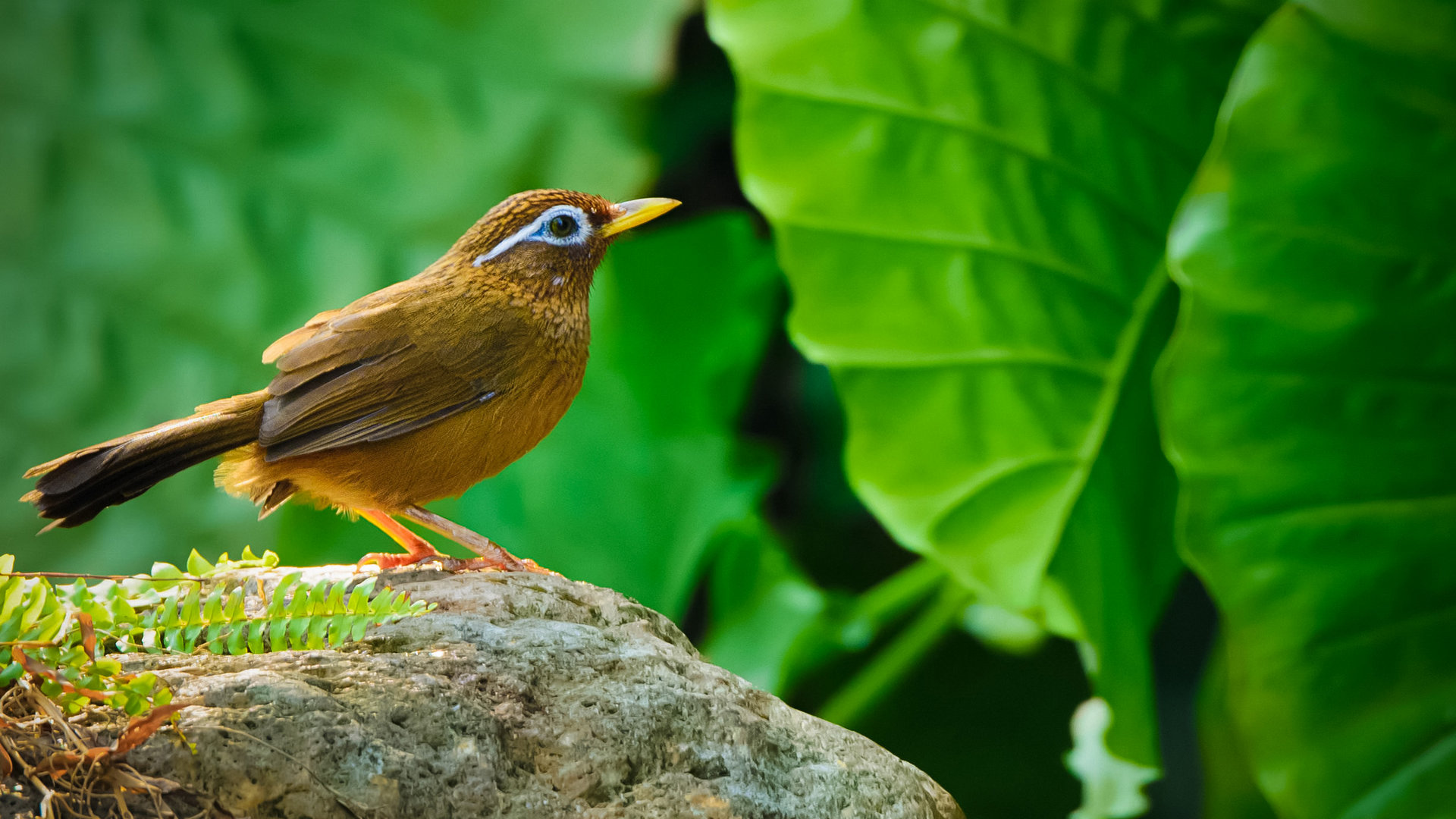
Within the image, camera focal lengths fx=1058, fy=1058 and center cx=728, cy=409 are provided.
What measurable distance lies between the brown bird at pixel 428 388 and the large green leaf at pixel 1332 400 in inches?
40.8

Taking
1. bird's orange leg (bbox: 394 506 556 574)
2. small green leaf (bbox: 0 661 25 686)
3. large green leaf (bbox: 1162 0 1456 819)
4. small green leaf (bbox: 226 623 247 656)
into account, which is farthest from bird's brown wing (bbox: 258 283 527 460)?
large green leaf (bbox: 1162 0 1456 819)

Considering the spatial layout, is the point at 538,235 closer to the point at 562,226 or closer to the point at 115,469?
the point at 562,226

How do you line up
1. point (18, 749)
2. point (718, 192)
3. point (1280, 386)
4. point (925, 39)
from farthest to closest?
point (718, 192)
point (925, 39)
point (1280, 386)
point (18, 749)

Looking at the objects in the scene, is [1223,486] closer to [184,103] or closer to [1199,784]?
[1199,784]

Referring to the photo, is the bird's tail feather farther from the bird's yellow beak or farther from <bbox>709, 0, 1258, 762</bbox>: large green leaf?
<bbox>709, 0, 1258, 762</bbox>: large green leaf

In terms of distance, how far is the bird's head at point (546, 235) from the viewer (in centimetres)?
143

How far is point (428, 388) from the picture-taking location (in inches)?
51.4

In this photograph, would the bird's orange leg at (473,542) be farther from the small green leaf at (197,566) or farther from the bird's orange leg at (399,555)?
the small green leaf at (197,566)

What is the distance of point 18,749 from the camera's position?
0.86 metres

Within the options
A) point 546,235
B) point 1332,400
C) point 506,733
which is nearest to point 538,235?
point 546,235

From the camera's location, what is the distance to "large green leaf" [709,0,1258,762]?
6.77 feet

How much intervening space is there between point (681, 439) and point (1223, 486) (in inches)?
43.7

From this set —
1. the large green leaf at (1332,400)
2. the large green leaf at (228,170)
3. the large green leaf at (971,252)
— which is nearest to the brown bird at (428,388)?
the large green leaf at (971,252)

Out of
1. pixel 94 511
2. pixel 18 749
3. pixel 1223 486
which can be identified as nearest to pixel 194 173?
pixel 94 511
